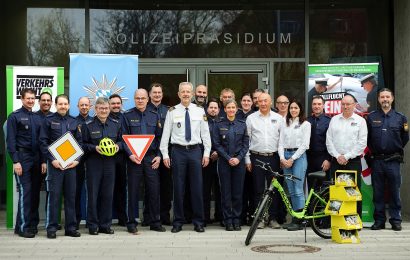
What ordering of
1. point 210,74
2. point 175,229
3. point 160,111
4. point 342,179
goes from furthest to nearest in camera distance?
point 210,74, point 160,111, point 175,229, point 342,179

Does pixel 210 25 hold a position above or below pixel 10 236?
above

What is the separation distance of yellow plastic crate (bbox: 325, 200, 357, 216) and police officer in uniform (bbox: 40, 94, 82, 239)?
3.60 metres

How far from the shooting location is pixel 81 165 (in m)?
11.3

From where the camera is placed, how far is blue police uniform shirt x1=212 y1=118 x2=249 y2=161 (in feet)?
36.4

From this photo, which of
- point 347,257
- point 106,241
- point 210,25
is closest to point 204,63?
point 210,25

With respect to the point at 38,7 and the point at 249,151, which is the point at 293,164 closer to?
the point at 249,151

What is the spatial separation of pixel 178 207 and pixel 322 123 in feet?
8.44

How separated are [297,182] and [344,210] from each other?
4.21ft

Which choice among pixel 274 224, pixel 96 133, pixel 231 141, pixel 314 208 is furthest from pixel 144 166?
pixel 314 208

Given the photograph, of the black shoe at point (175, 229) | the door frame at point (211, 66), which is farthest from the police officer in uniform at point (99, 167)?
the door frame at point (211, 66)

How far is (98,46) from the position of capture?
1447 centimetres

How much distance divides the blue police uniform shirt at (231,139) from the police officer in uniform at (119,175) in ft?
4.71

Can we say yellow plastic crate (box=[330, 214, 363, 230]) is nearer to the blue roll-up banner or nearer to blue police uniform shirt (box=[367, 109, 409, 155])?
blue police uniform shirt (box=[367, 109, 409, 155])

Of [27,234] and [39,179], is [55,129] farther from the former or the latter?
[27,234]
